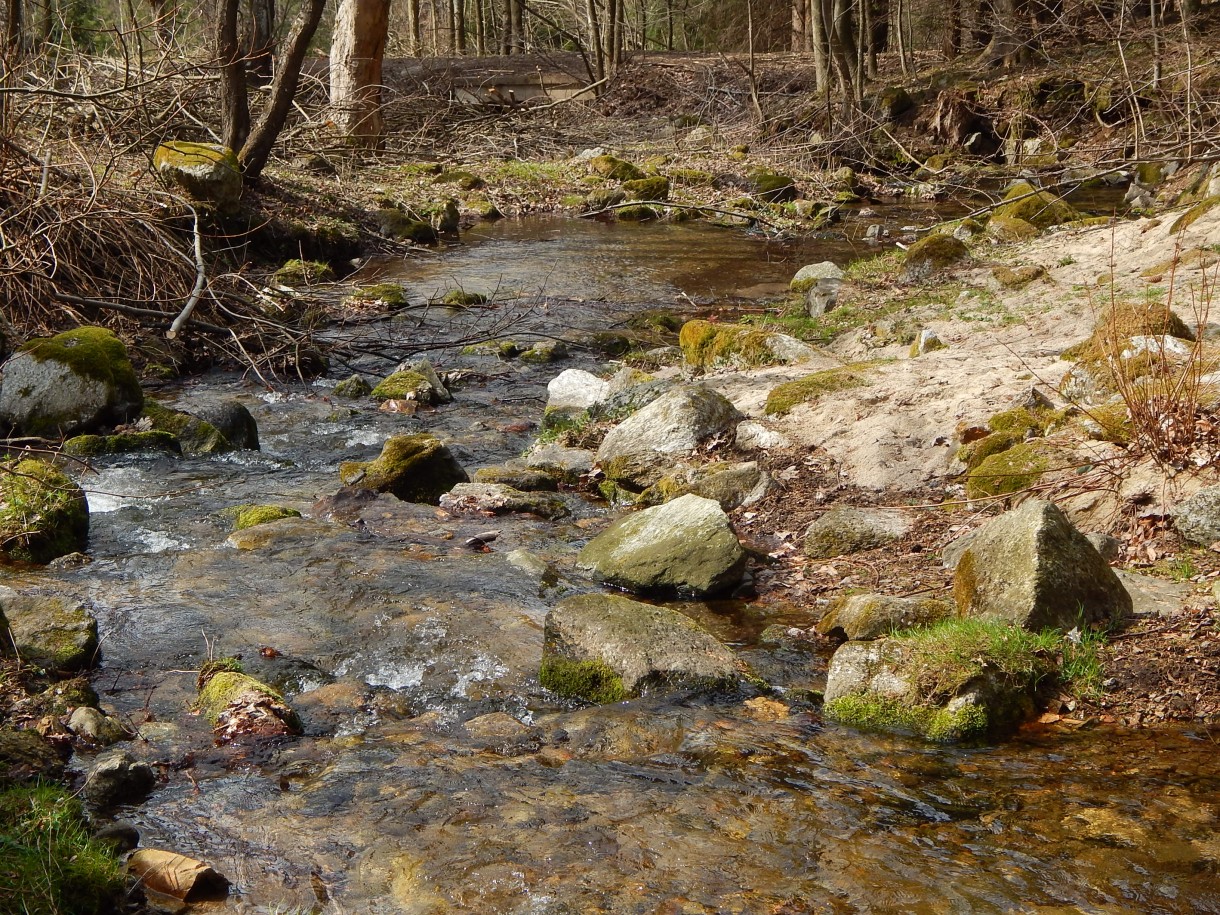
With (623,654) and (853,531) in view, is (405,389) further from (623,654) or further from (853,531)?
(623,654)

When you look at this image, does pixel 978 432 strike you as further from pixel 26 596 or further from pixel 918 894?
pixel 26 596

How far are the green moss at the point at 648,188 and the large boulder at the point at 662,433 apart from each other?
479 inches

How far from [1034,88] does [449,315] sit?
14.5 metres

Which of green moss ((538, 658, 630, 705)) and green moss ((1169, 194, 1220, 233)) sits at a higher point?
green moss ((1169, 194, 1220, 233))

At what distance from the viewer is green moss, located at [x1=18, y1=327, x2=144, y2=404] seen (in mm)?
8609

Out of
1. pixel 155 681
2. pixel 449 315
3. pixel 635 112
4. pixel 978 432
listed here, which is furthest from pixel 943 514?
pixel 635 112

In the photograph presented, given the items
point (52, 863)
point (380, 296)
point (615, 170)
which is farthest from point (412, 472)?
point (615, 170)

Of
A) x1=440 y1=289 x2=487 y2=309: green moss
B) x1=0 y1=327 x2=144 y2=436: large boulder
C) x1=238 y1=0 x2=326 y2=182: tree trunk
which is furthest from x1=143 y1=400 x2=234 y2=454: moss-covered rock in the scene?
x1=238 y1=0 x2=326 y2=182: tree trunk

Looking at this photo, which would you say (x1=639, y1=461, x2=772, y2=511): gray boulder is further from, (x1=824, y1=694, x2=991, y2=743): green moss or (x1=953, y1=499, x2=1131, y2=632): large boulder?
(x1=824, y1=694, x2=991, y2=743): green moss

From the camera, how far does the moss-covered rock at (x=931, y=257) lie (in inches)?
480

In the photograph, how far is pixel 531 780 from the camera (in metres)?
4.11

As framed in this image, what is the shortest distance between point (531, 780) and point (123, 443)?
18.2 feet

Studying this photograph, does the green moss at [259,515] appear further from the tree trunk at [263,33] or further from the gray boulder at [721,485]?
the tree trunk at [263,33]

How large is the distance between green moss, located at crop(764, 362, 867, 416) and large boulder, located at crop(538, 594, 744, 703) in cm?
333
